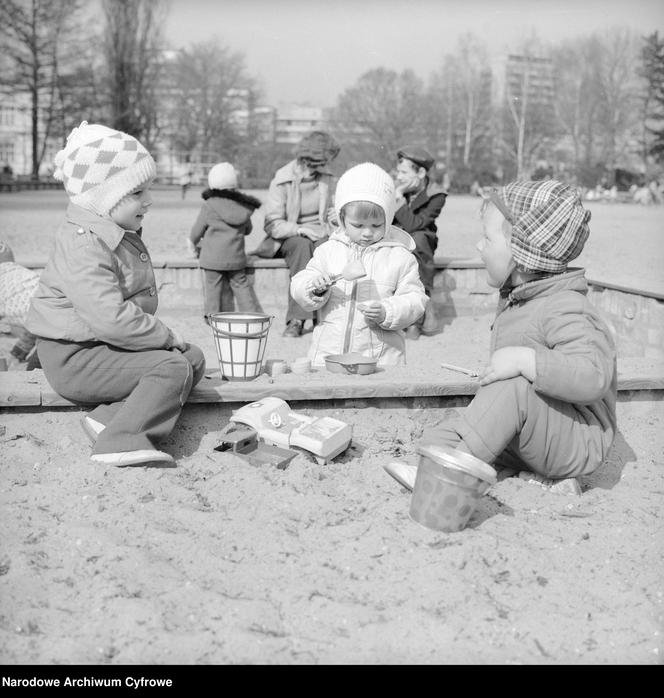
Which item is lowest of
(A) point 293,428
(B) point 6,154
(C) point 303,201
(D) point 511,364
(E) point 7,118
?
(A) point 293,428

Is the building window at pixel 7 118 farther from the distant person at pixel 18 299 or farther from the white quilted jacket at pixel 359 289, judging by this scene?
the white quilted jacket at pixel 359 289

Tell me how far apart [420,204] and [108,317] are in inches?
168

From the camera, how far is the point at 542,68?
4312 centimetres

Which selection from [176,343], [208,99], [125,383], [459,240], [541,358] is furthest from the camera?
[208,99]

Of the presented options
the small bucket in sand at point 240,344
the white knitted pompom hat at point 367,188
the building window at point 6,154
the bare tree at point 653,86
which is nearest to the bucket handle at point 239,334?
the small bucket in sand at point 240,344

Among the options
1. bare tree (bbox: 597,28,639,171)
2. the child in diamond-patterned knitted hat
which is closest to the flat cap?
the child in diamond-patterned knitted hat

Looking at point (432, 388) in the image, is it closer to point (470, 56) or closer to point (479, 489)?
point (479, 489)

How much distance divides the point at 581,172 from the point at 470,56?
12241mm

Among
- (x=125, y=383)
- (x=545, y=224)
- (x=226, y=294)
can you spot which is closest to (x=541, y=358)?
(x=545, y=224)

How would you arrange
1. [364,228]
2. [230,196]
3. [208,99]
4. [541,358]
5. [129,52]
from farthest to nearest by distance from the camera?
[208,99] → [129,52] → [230,196] → [364,228] → [541,358]

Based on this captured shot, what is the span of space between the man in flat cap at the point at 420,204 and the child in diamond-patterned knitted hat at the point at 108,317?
144 inches

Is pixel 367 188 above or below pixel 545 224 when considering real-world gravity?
above

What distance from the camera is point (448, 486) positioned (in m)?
2.24

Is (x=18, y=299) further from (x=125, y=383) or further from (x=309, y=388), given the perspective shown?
(x=309, y=388)
